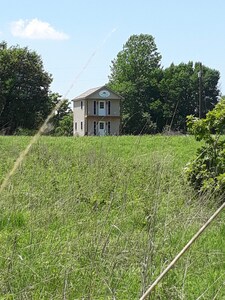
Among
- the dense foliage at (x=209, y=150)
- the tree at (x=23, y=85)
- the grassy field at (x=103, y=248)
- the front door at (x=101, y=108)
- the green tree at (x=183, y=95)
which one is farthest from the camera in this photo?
the front door at (x=101, y=108)

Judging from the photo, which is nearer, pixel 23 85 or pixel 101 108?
pixel 23 85

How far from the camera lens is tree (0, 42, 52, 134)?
40281 mm

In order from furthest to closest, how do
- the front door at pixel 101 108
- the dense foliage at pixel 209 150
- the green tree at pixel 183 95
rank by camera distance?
the front door at pixel 101 108
the green tree at pixel 183 95
the dense foliage at pixel 209 150

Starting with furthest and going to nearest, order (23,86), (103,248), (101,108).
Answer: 1. (101,108)
2. (23,86)
3. (103,248)

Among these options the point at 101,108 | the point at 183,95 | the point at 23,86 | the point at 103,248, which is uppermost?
the point at 23,86

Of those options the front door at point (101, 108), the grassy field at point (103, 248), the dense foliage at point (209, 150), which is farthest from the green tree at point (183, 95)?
the front door at point (101, 108)

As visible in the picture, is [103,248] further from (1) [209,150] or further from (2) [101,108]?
(2) [101,108]

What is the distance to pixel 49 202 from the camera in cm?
540

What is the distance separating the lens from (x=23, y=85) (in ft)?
144

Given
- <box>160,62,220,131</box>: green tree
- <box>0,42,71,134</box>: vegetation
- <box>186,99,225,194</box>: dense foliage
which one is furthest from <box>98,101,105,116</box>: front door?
<box>186,99,225,194</box>: dense foliage

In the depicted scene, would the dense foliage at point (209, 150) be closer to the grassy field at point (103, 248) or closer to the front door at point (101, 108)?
the grassy field at point (103, 248)

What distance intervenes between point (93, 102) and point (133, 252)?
4456 cm

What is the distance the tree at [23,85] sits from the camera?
40281 millimetres

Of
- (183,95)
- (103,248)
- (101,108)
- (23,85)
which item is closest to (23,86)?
(23,85)
